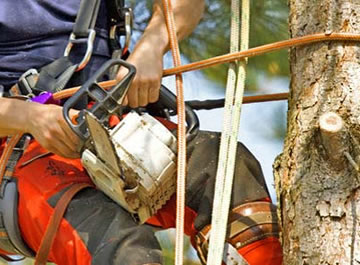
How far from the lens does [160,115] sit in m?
2.21

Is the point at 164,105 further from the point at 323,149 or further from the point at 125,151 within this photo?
the point at 323,149

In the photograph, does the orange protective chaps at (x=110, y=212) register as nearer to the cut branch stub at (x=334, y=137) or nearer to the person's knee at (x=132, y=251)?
the person's knee at (x=132, y=251)

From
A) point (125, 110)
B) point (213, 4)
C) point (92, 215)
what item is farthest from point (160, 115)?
point (213, 4)

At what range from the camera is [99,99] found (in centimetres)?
187

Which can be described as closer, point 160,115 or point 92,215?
point 92,215

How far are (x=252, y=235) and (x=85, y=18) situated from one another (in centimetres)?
64

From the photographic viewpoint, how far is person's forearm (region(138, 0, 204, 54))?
2.07 metres

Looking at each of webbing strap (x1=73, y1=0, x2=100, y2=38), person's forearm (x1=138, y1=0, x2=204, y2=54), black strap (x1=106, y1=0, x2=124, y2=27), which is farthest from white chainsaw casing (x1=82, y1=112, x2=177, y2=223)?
black strap (x1=106, y1=0, x2=124, y2=27)

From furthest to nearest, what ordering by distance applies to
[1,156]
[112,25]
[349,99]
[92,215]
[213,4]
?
[213,4] → [112,25] → [1,156] → [92,215] → [349,99]

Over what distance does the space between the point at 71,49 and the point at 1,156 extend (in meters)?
0.29

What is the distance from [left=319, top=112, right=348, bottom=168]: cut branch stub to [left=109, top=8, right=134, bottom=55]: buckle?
0.76 m

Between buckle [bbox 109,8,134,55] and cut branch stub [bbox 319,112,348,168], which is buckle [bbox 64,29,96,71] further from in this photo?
cut branch stub [bbox 319,112,348,168]

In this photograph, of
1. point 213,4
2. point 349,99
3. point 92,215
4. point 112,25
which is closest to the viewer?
point 349,99

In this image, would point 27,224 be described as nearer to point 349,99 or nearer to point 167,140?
point 167,140
